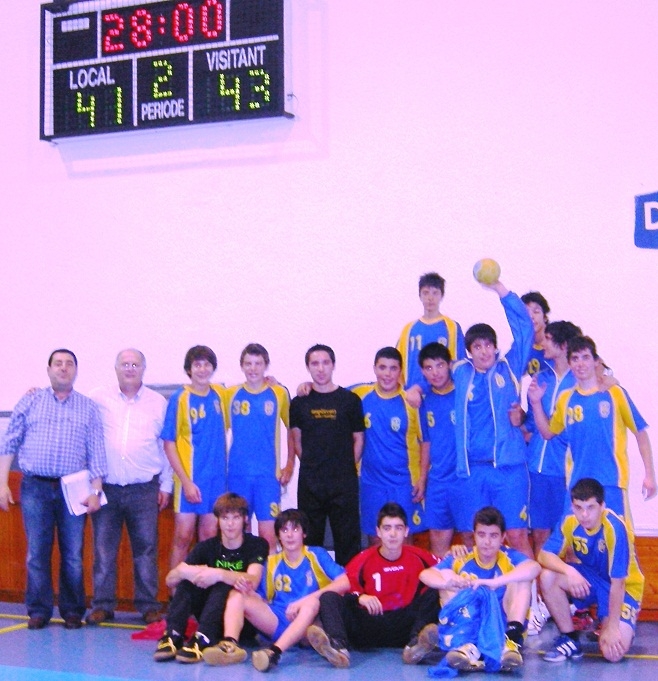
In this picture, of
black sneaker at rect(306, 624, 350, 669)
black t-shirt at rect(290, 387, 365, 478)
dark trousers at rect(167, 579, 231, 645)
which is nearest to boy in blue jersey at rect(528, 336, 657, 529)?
black t-shirt at rect(290, 387, 365, 478)

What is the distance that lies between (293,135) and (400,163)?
0.90m

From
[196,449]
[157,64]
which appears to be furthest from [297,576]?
[157,64]

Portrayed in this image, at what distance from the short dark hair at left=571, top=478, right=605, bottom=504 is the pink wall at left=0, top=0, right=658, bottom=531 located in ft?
4.98

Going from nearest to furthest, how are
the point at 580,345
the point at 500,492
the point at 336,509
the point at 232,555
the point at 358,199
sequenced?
the point at 580,345
the point at 232,555
the point at 500,492
the point at 336,509
the point at 358,199

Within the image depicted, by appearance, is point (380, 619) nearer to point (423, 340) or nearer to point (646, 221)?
point (423, 340)

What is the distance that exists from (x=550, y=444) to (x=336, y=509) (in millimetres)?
1384

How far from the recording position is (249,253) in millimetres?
7812

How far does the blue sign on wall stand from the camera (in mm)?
6688


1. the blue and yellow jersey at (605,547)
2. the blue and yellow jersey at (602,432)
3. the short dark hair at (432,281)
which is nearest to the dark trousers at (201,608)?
the blue and yellow jersey at (605,547)

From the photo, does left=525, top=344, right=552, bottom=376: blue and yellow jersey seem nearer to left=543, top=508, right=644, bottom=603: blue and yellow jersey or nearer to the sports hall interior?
the sports hall interior

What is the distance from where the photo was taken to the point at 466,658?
16.0 ft

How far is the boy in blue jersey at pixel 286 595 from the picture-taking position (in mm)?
5281

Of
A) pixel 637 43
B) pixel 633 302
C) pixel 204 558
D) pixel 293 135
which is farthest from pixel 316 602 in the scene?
pixel 637 43

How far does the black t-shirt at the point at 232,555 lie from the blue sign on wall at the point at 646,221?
327 centimetres
